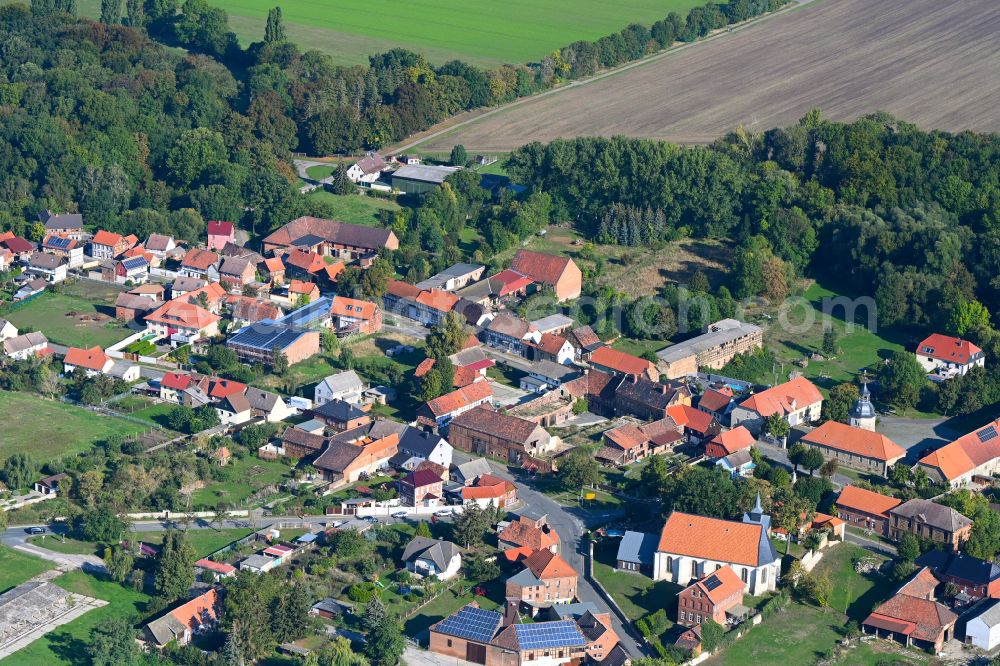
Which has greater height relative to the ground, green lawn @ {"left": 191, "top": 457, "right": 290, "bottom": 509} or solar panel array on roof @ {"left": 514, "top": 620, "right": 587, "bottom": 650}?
solar panel array on roof @ {"left": 514, "top": 620, "right": 587, "bottom": 650}

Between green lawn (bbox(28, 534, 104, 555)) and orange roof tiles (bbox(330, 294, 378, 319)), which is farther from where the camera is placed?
orange roof tiles (bbox(330, 294, 378, 319))

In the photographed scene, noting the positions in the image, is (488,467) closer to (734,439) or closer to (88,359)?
(734,439)

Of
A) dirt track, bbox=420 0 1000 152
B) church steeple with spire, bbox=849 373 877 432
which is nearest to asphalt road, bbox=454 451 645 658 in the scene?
church steeple with spire, bbox=849 373 877 432

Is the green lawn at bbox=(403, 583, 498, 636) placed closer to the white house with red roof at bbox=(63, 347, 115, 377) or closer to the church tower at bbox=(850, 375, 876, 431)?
the church tower at bbox=(850, 375, 876, 431)

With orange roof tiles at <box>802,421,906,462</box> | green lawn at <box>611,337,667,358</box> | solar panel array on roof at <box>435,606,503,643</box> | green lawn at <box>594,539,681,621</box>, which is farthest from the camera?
green lawn at <box>611,337,667,358</box>

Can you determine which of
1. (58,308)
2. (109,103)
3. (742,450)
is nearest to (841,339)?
(742,450)

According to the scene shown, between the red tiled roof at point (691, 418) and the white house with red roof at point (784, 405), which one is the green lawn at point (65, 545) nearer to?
the red tiled roof at point (691, 418)

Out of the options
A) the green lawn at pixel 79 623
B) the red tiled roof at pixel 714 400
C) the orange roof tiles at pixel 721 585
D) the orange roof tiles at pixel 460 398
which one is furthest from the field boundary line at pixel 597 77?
the orange roof tiles at pixel 721 585

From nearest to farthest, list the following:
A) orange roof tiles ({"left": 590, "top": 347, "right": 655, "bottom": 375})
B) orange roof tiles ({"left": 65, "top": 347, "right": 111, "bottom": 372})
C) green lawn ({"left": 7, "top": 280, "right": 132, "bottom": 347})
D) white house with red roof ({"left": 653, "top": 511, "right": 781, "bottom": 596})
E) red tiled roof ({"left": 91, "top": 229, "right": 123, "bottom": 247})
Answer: white house with red roof ({"left": 653, "top": 511, "right": 781, "bottom": 596}) → orange roof tiles ({"left": 65, "top": 347, "right": 111, "bottom": 372}) → orange roof tiles ({"left": 590, "top": 347, "right": 655, "bottom": 375}) → green lawn ({"left": 7, "top": 280, "right": 132, "bottom": 347}) → red tiled roof ({"left": 91, "top": 229, "right": 123, "bottom": 247})
